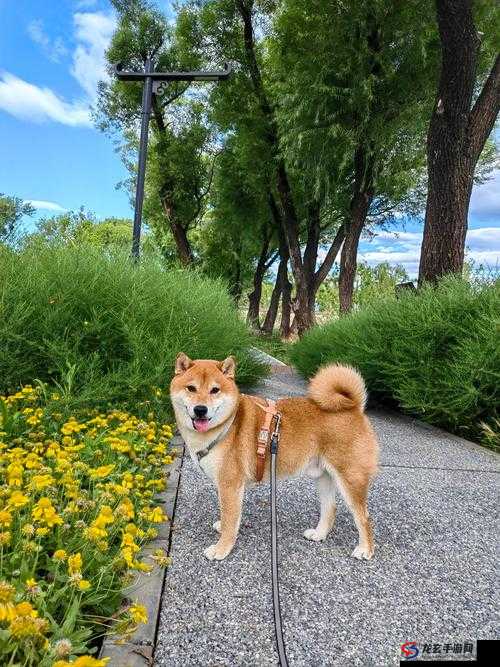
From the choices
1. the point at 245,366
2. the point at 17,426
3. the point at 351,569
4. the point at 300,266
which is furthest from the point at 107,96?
the point at 351,569

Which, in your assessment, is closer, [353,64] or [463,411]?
[463,411]

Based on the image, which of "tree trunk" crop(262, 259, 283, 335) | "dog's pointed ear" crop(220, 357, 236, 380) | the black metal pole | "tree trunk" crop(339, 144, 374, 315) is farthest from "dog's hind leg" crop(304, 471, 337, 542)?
"tree trunk" crop(262, 259, 283, 335)

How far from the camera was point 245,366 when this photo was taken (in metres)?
7.73

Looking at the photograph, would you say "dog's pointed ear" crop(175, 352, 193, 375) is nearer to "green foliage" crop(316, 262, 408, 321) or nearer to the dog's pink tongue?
the dog's pink tongue

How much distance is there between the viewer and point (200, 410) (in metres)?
2.72

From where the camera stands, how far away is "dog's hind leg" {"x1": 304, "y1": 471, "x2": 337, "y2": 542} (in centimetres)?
315

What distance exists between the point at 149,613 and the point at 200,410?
0.99 metres

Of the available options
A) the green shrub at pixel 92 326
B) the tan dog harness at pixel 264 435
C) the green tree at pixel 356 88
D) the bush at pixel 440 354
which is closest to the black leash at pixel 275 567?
the tan dog harness at pixel 264 435

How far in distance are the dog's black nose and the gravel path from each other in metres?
0.84

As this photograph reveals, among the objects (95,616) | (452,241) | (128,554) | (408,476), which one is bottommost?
(408,476)

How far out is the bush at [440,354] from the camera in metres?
5.85

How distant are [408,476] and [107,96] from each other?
19.8 meters

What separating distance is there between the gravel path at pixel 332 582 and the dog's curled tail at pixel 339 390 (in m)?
0.89

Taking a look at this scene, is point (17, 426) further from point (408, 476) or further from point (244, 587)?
point (408, 476)
